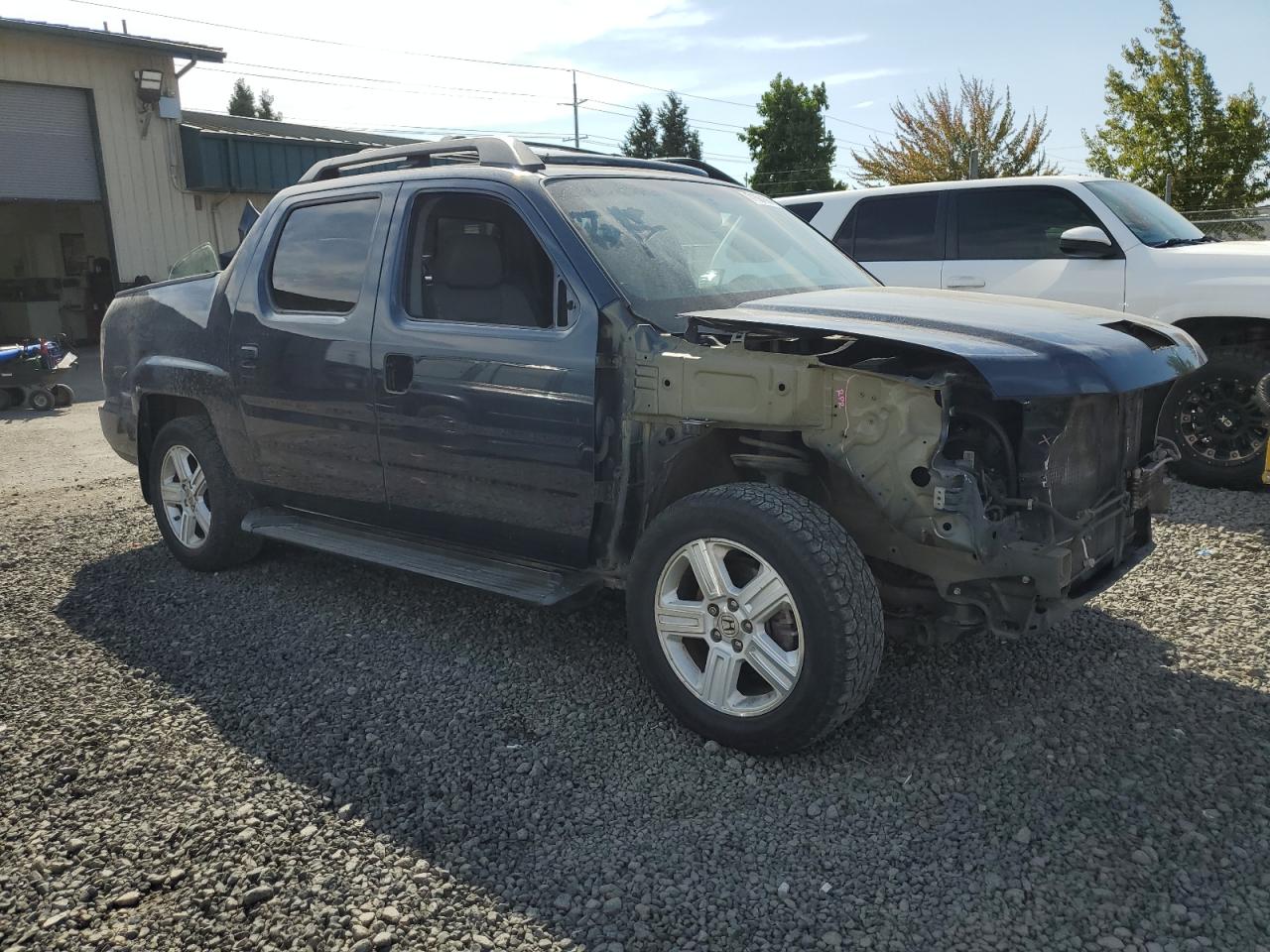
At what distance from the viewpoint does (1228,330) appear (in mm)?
6512

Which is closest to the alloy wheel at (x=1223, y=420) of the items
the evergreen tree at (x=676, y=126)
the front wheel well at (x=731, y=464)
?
the front wheel well at (x=731, y=464)

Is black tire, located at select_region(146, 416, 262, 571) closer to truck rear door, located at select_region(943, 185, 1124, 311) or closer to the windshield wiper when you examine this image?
truck rear door, located at select_region(943, 185, 1124, 311)

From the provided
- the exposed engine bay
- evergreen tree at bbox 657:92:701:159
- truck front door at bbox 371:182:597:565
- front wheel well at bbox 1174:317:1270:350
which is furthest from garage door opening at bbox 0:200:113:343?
evergreen tree at bbox 657:92:701:159

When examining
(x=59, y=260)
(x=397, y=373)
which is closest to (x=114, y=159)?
(x=59, y=260)

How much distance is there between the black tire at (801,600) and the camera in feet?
9.99

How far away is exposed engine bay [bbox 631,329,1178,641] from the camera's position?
10.1ft

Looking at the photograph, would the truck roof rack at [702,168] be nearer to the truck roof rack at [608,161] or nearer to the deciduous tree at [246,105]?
the truck roof rack at [608,161]

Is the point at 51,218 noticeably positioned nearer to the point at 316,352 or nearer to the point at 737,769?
the point at 316,352

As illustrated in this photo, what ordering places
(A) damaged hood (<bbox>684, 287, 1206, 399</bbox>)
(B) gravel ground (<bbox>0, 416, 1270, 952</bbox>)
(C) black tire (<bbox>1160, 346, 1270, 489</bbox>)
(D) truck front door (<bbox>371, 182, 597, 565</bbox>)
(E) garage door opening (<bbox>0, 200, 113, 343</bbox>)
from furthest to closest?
(E) garage door opening (<bbox>0, 200, 113, 343</bbox>) → (C) black tire (<bbox>1160, 346, 1270, 489</bbox>) → (D) truck front door (<bbox>371, 182, 597, 565</bbox>) → (A) damaged hood (<bbox>684, 287, 1206, 399</bbox>) → (B) gravel ground (<bbox>0, 416, 1270, 952</bbox>)

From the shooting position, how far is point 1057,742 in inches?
131

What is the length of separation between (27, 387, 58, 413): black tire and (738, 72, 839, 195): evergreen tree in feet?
112

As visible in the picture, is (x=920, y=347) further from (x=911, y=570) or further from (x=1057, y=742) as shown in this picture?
(x=1057, y=742)

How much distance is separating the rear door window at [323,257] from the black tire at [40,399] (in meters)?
9.27

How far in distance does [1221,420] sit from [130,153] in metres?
18.0
